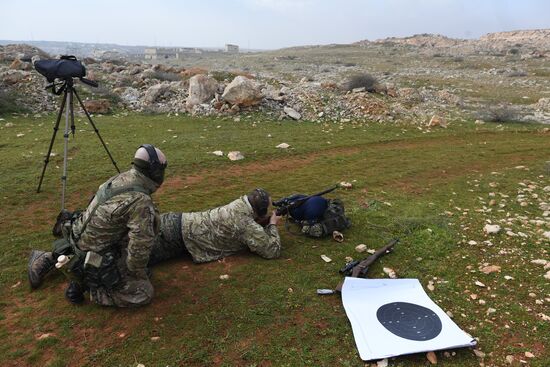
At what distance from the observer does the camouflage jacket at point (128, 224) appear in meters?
4.68

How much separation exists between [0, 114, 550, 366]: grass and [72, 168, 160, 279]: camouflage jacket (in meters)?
0.82

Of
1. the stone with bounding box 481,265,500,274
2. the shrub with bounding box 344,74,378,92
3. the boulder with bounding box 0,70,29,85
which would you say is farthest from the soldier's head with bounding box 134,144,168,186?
the shrub with bounding box 344,74,378,92

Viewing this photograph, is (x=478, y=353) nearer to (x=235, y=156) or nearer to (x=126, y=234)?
(x=126, y=234)

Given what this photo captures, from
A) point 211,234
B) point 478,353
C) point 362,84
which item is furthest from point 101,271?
point 362,84

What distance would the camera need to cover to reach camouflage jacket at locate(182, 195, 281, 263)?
6051mm

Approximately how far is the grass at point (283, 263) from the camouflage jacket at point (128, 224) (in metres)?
0.82

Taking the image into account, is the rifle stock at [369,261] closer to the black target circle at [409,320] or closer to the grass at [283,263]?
the grass at [283,263]

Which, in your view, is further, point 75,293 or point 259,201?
point 259,201

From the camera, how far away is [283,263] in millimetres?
6254

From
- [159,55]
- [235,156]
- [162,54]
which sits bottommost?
[159,55]

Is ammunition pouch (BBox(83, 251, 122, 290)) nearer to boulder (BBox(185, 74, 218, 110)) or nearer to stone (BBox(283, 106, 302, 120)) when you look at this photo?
stone (BBox(283, 106, 302, 120))

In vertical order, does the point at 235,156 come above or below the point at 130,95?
below

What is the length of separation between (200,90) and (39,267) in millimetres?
14303

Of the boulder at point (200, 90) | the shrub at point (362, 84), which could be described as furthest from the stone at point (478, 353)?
the shrub at point (362, 84)
